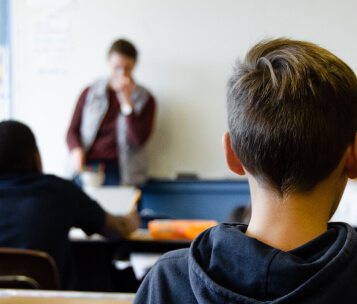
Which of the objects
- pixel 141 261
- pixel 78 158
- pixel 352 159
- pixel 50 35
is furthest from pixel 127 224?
pixel 50 35

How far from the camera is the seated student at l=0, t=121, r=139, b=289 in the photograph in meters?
1.88

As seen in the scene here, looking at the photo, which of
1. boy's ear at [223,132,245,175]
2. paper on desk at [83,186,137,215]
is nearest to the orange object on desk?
paper on desk at [83,186,137,215]

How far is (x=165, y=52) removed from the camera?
4.36 meters

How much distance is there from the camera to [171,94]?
4.41 m

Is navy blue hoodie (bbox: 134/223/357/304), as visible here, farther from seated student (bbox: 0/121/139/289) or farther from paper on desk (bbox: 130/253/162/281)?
paper on desk (bbox: 130/253/162/281)

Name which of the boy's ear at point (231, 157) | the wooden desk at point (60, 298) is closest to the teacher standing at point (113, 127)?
the wooden desk at point (60, 298)

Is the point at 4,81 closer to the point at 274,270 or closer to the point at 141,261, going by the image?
the point at 141,261

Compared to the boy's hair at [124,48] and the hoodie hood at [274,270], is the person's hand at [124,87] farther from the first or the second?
the hoodie hood at [274,270]

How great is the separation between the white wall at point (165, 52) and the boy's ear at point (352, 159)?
3.50 metres

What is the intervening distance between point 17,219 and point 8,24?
2.96 meters

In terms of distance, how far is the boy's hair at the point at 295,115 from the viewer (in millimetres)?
742

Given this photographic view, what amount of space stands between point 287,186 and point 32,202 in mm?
1272

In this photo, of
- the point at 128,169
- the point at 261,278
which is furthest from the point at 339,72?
the point at 128,169

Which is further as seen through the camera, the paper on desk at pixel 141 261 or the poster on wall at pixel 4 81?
the poster on wall at pixel 4 81
